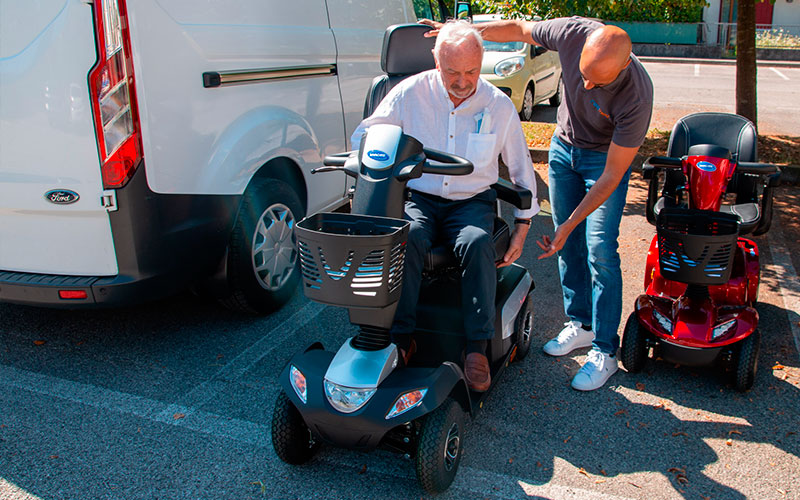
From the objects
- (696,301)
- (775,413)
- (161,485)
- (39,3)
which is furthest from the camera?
(696,301)

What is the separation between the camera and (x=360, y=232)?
2.49m

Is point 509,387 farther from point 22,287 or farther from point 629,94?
point 22,287

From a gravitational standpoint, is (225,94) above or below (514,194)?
above

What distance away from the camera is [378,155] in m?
2.61

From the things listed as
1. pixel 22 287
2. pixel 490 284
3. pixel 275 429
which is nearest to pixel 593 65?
pixel 490 284

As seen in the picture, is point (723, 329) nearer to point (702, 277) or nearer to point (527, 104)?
point (702, 277)

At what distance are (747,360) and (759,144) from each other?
5509 mm

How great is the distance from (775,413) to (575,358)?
99 centimetres

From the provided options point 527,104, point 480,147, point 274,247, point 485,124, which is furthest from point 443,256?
point 527,104

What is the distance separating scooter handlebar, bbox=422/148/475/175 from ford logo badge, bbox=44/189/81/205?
162 centimetres

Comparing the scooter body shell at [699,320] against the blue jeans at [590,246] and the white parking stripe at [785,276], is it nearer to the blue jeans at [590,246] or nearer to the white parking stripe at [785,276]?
the blue jeans at [590,246]

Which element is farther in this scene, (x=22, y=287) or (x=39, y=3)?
(x=22, y=287)

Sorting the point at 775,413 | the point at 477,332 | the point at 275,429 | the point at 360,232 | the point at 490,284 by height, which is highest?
the point at 360,232

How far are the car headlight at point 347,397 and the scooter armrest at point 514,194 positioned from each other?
4.10 feet
